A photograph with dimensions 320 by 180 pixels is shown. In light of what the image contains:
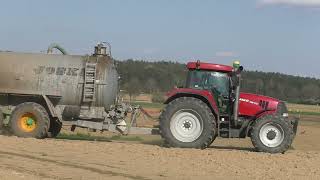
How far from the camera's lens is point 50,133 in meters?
18.4

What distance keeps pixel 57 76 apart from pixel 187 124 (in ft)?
15.0

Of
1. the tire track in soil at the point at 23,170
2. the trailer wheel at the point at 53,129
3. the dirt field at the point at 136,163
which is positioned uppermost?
the trailer wheel at the point at 53,129

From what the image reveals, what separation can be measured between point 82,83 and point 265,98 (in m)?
5.47

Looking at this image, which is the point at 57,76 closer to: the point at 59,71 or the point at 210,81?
the point at 59,71

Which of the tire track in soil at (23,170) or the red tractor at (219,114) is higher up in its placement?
the red tractor at (219,114)

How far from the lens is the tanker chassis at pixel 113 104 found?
15.0 m

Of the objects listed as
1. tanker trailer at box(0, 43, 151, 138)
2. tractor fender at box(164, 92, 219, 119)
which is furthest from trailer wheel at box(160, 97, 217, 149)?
tanker trailer at box(0, 43, 151, 138)

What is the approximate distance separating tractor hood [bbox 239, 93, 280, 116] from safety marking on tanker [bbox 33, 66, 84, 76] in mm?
5043

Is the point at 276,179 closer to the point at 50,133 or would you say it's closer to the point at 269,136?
the point at 269,136

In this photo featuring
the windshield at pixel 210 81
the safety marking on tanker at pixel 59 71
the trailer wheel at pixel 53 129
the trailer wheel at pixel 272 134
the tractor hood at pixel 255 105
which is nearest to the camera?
the trailer wheel at pixel 272 134

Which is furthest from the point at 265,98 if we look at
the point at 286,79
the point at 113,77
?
the point at 286,79

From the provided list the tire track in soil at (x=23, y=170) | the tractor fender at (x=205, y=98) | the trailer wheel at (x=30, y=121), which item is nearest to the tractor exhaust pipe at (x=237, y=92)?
the tractor fender at (x=205, y=98)

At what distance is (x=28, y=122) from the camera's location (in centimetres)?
1702

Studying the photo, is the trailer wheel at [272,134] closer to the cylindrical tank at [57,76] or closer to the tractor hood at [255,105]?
the tractor hood at [255,105]
